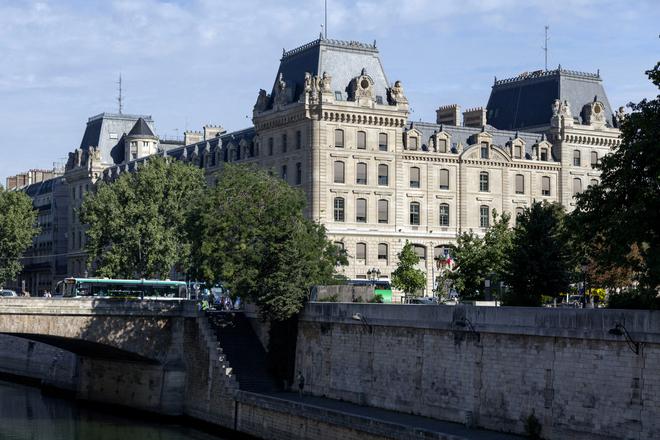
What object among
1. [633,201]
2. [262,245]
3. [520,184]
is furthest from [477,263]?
[633,201]

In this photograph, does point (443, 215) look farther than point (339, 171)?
Yes

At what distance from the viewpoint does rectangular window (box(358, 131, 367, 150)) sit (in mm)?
100812

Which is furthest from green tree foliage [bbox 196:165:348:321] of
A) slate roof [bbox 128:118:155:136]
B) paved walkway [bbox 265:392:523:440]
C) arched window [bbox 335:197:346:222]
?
slate roof [bbox 128:118:155:136]

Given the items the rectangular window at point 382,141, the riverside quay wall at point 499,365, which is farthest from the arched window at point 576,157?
the riverside quay wall at point 499,365

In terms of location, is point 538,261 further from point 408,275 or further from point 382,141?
point 382,141

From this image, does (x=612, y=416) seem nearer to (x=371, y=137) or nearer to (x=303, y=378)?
(x=303, y=378)

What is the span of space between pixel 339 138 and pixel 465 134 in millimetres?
14717

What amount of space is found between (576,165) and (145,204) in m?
37.1

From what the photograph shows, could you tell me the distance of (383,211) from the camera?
4067 inches

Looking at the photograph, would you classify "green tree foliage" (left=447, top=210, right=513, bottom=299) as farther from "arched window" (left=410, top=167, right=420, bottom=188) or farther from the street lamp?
"arched window" (left=410, top=167, right=420, bottom=188)

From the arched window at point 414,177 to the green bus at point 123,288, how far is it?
73.5 feet

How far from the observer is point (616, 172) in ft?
147

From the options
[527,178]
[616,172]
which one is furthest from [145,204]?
[616,172]

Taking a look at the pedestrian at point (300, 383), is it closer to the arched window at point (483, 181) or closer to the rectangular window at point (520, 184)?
the arched window at point (483, 181)
